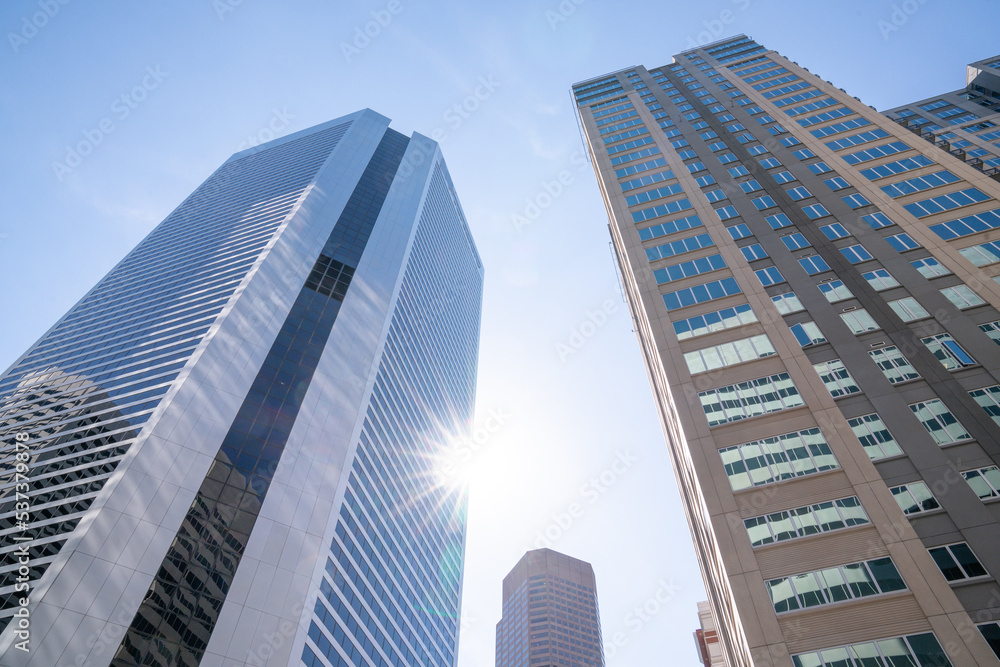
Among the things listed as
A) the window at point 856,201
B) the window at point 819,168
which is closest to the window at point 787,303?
the window at point 856,201

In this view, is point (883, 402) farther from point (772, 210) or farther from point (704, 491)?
point (772, 210)

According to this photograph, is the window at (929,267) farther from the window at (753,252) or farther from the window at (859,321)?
the window at (753,252)

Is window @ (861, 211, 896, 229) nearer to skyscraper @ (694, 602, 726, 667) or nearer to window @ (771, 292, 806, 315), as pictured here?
window @ (771, 292, 806, 315)

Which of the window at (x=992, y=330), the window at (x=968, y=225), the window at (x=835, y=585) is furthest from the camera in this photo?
the window at (x=968, y=225)

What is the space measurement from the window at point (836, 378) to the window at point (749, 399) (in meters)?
1.83

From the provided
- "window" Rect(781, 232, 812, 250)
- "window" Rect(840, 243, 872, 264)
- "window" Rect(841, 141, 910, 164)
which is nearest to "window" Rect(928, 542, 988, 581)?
"window" Rect(840, 243, 872, 264)

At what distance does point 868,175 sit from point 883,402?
25709 mm

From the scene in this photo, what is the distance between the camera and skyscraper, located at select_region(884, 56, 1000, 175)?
199 ft

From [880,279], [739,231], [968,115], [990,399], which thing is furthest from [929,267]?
[968,115]

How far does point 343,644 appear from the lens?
55562 millimetres

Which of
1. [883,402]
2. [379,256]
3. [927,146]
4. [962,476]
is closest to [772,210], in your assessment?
[927,146]

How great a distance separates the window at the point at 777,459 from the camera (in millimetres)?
29016

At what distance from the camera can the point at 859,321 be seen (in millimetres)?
35156

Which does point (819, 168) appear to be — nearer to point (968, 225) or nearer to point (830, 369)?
point (968, 225)
